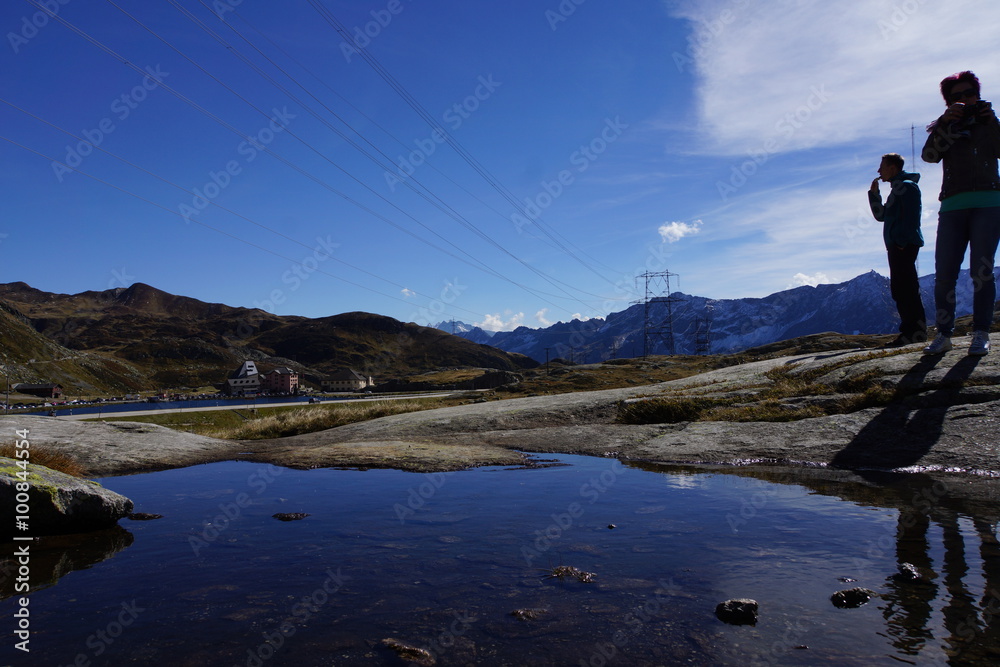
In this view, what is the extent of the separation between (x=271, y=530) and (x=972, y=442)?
14.1m

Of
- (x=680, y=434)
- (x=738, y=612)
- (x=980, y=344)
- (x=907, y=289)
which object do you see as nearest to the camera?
(x=738, y=612)

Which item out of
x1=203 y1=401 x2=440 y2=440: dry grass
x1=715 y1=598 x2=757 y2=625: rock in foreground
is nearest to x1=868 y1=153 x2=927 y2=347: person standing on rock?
x1=715 y1=598 x2=757 y2=625: rock in foreground

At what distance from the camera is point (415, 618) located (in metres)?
5.84

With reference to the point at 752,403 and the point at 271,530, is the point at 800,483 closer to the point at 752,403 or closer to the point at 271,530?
the point at 752,403

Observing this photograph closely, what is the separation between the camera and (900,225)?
58.1 feet

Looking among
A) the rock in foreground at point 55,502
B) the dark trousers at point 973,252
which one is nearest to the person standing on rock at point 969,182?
the dark trousers at point 973,252

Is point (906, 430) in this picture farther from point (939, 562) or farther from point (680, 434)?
point (939, 562)

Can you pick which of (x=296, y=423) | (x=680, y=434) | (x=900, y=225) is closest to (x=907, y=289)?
(x=900, y=225)

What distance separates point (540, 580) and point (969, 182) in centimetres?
1439

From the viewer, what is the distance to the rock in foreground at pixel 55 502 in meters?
9.43

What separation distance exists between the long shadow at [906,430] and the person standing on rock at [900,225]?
15.2 ft

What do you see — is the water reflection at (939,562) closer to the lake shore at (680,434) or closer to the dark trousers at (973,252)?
the lake shore at (680,434)

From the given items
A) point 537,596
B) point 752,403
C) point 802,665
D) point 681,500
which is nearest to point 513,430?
point 752,403

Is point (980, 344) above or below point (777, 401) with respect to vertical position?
above
